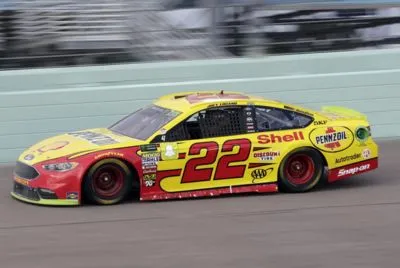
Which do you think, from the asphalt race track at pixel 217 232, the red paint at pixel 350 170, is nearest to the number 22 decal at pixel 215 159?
the asphalt race track at pixel 217 232

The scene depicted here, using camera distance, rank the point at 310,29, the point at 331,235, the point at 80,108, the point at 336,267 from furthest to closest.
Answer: the point at 310,29
the point at 80,108
the point at 331,235
the point at 336,267

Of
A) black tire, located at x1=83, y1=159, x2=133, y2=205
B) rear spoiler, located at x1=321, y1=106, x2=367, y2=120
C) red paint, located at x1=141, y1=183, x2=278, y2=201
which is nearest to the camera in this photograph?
black tire, located at x1=83, y1=159, x2=133, y2=205

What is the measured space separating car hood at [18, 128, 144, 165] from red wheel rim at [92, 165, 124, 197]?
0.84ft

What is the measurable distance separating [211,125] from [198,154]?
43 centimetres

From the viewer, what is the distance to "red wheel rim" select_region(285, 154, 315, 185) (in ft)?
32.8

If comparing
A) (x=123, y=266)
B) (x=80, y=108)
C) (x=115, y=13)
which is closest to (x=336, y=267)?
(x=123, y=266)

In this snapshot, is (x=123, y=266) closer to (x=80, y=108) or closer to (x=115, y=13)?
(x=80, y=108)

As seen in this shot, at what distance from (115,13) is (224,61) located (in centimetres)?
209

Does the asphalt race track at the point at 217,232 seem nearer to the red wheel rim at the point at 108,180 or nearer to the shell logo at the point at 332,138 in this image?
the red wheel rim at the point at 108,180

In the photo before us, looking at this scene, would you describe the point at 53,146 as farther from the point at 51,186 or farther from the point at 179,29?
the point at 179,29

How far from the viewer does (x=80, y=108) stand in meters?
13.4

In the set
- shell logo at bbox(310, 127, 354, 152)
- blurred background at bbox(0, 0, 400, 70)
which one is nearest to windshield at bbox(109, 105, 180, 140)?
shell logo at bbox(310, 127, 354, 152)

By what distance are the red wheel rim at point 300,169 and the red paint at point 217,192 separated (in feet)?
0.93

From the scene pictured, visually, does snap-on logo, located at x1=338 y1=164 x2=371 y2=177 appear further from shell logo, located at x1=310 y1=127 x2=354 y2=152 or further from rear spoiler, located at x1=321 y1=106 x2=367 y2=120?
rear spoiler, located at x1=321 y1=106 x2=367 y2=120
